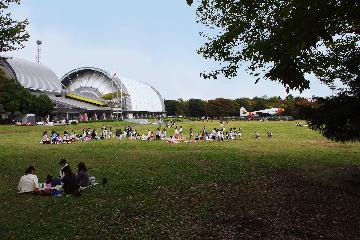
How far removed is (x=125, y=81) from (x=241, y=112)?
4675 cm

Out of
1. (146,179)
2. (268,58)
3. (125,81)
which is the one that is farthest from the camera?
(125,81)

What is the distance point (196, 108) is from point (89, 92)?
3829cm

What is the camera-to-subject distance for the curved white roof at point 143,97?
482 ft

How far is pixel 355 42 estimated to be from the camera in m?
13.9

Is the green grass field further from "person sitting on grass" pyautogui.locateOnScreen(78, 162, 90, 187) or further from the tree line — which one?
the tree line

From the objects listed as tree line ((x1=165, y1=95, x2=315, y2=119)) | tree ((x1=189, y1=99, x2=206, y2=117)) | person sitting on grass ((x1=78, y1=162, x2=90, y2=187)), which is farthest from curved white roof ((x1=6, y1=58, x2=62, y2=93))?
person sitting on grass ((x1=78, y1=162, x2=90, y2=187))

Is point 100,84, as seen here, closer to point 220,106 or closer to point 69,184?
point 220,106

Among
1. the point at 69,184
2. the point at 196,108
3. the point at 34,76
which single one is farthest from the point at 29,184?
the point at 196,108

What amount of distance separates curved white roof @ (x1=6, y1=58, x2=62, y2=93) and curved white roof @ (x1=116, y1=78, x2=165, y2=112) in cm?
3057

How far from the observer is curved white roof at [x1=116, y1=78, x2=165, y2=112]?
14700cm

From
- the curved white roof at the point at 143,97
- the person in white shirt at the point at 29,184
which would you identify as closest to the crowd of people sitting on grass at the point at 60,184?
the person in white shirt at the point at 29,184

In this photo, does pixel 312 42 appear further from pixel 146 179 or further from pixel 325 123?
pixel 146 179

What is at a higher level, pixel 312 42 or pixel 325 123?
pixel 312 42

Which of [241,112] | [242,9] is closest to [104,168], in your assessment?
[242,9]
